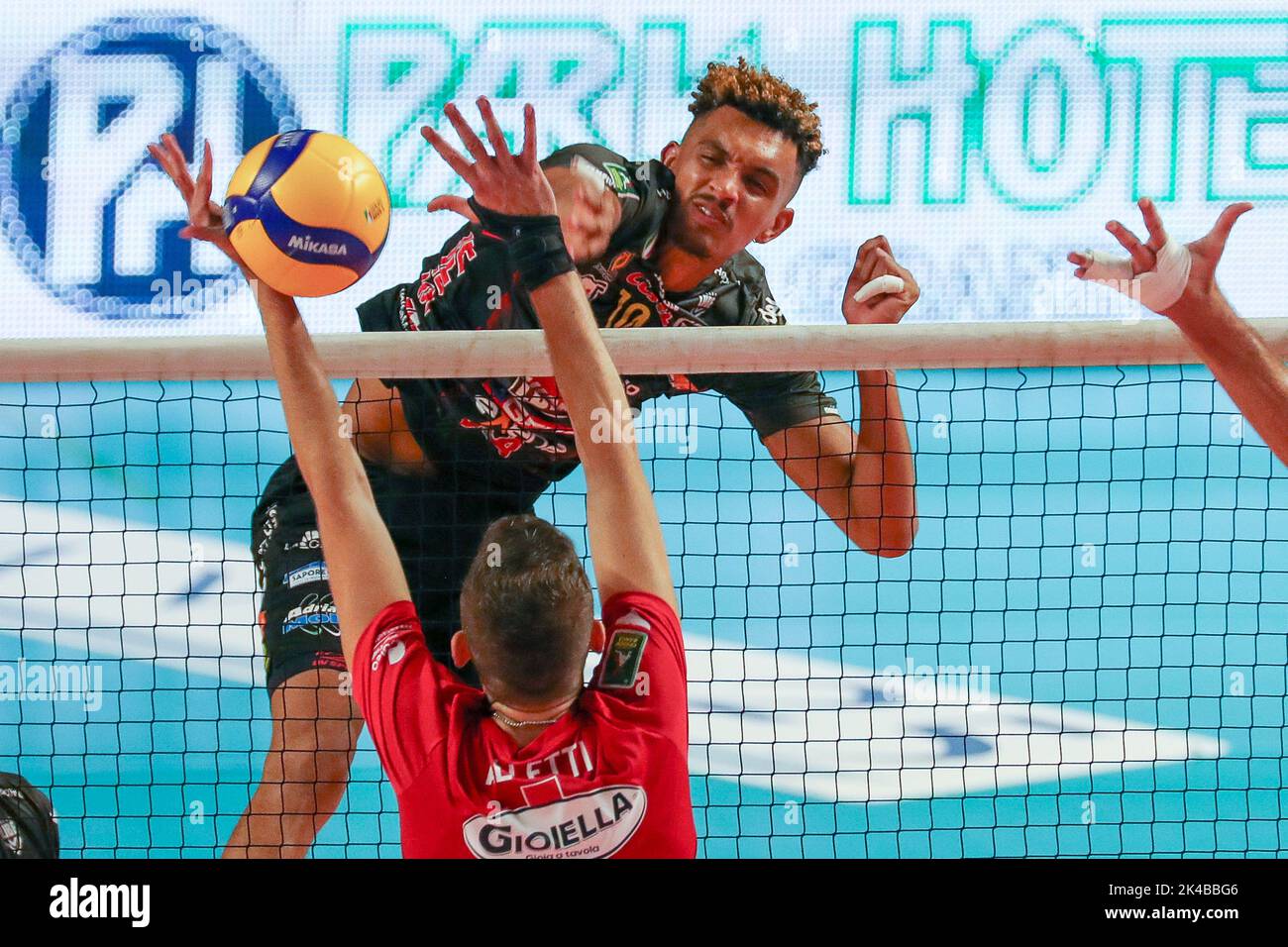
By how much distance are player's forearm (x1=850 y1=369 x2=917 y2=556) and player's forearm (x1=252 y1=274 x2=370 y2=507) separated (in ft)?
4.45

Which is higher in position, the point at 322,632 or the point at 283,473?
the point at 283,473

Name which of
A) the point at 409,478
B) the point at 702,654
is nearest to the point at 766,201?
the point at 409,478

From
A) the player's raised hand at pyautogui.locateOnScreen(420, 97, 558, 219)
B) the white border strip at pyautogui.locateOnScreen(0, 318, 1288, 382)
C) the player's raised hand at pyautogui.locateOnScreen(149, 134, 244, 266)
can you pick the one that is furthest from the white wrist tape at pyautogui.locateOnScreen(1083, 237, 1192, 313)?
the player's raised hand at pyautogui.locateOnScreen(149, 134, 244, 266)

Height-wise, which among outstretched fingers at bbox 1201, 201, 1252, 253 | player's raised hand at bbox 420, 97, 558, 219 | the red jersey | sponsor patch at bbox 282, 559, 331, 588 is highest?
player's raised hand at bbox 420, 97, 558, 219

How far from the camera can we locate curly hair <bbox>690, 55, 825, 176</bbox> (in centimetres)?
333

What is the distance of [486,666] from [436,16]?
245 inches

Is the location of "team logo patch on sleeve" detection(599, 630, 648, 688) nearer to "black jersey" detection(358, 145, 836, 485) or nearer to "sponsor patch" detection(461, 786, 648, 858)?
"sponsor patch" detection(461, 786, 648, 858)

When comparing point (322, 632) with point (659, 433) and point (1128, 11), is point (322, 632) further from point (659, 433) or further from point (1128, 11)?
point (1128, 11)

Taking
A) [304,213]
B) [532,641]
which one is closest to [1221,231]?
[532,641]

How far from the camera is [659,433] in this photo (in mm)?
7512

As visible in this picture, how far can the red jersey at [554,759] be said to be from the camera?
226cm

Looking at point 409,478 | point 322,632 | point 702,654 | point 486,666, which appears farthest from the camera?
point 702,654
